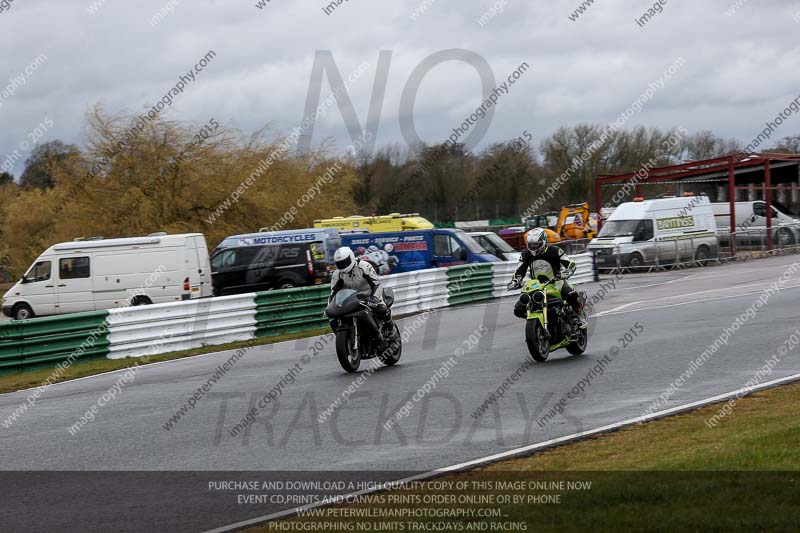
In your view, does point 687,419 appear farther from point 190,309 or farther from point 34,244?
point 34,244

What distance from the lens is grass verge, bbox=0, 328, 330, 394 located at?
51.4 ft

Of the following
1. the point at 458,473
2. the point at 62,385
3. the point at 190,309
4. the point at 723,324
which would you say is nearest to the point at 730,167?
the point at 723,324

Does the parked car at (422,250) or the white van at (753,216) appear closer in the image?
the parked car at (422,250)

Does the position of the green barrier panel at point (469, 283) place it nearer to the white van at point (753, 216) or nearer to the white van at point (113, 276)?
the white van at point (113, 276)

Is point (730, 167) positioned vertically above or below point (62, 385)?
above

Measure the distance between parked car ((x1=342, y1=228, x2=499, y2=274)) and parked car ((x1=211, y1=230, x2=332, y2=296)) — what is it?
1.46 meters

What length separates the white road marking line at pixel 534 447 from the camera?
6.51 meters

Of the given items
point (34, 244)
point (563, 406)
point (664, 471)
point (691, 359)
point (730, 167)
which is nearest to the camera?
point (664, 471)

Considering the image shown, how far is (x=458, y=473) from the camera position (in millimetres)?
7406

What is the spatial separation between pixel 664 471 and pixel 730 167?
36.8 meters

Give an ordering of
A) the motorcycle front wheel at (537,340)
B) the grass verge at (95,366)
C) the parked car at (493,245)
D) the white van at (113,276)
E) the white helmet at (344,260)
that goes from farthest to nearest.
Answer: the parked car at (493,245) < the white van at (113,276) < the grass verge at (95,366) < the white helmet at (344,260) < the motorcycle front wheel at (537,340)

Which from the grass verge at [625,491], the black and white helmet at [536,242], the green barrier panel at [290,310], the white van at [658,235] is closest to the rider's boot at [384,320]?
the black and white helmet at [536,242]

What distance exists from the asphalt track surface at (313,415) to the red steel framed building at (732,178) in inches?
982

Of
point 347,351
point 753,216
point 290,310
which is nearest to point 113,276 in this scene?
point 290,310
